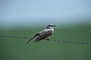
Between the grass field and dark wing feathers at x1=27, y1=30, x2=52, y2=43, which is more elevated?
dark wing feathers at x1=27, y1=30, x2=52, y2=43

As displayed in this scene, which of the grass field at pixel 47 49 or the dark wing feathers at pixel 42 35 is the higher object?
the dark wing feathers at pixel 42 35

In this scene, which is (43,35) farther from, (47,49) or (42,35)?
(47,49)

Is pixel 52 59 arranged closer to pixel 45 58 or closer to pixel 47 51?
pixel 45 58

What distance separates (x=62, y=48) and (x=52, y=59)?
3.85 m

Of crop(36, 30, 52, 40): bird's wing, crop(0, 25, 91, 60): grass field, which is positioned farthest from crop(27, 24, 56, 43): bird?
crop(0, 25, 91, 60): grass field

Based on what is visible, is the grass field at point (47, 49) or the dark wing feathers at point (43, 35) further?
the grass field at point (47, 49)

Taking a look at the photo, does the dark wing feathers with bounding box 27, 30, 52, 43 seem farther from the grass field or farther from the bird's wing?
the grass field

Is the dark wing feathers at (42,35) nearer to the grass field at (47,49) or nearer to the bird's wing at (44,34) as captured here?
the bird's wing at (44,34)

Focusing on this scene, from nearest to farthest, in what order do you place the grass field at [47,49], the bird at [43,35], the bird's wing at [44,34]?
the bird at [43,35]
the bird's wing at [44,34]
the grass field at [47,49]

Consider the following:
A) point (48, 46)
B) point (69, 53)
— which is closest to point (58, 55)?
point (69, 53)

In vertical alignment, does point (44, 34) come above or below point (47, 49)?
above

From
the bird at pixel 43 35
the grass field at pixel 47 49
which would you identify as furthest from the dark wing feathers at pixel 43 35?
the grass field at pixel 47 49

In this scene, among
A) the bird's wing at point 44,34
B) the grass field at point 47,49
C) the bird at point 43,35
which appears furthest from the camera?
the grass field at point 47,49

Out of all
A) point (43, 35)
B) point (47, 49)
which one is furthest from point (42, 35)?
point (47, 49)
